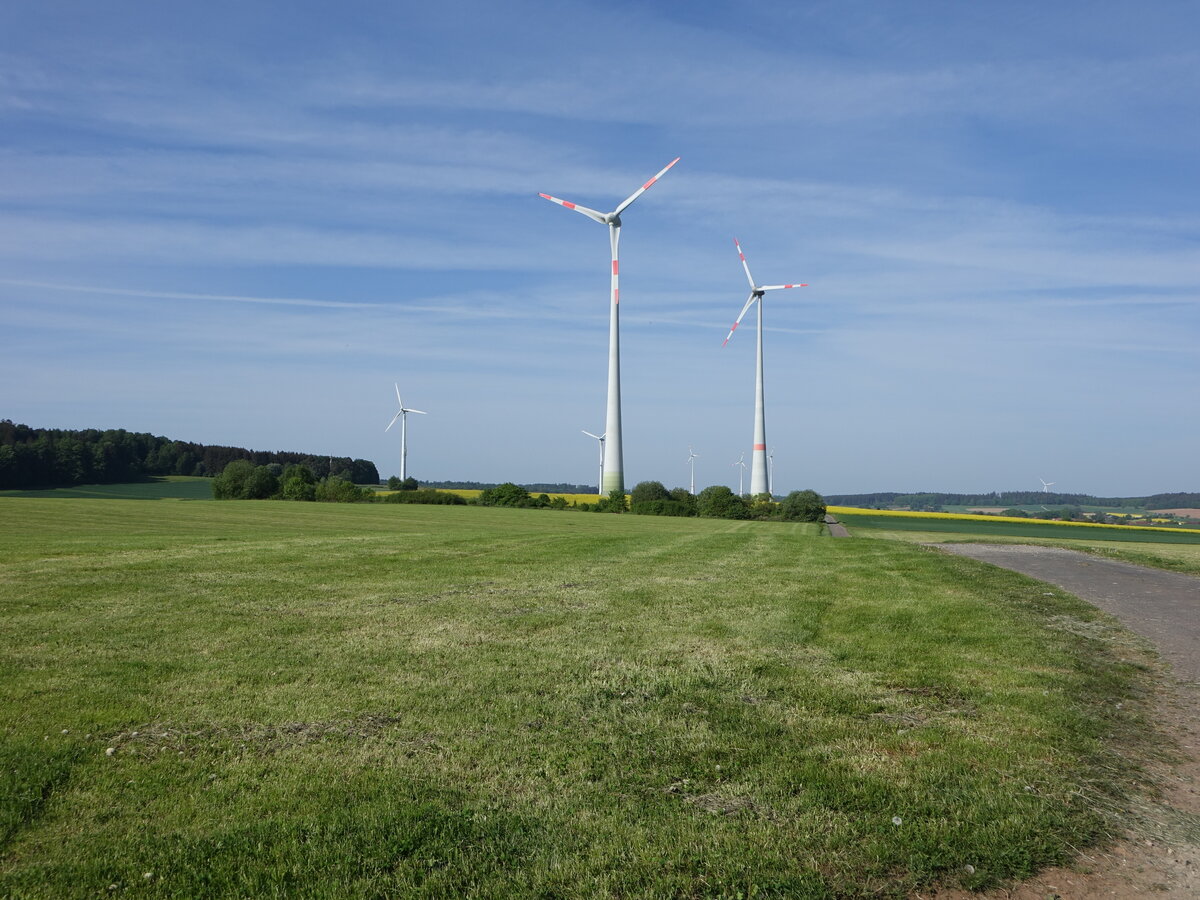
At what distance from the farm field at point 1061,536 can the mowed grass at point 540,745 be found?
19941mm

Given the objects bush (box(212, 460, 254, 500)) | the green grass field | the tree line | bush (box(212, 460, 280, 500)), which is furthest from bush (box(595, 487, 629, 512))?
the green grass field

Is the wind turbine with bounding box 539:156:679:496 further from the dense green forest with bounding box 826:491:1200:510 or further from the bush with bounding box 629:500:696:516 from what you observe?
the dense green forest with bounding box 826:491:1200:510

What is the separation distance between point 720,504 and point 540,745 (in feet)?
278

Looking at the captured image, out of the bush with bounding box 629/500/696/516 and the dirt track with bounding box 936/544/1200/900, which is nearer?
the dirt track with bounding box 936/544/1200/900

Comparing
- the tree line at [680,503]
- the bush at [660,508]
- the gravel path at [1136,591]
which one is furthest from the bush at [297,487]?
the gravel path at [1136,591]

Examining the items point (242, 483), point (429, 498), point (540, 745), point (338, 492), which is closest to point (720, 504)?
point (429, 498)

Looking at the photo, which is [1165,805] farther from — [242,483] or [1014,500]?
[1014,500]

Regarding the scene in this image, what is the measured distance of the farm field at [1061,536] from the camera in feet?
98.6

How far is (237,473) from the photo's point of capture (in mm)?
93062

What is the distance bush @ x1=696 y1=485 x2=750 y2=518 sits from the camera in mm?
89812

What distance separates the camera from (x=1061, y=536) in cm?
6381

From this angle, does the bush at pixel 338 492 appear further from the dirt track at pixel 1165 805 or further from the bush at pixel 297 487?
the dirt track at pixel 1165 805

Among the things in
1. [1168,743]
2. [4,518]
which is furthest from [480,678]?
[4,518]

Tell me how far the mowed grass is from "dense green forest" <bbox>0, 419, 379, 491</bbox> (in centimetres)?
10345
